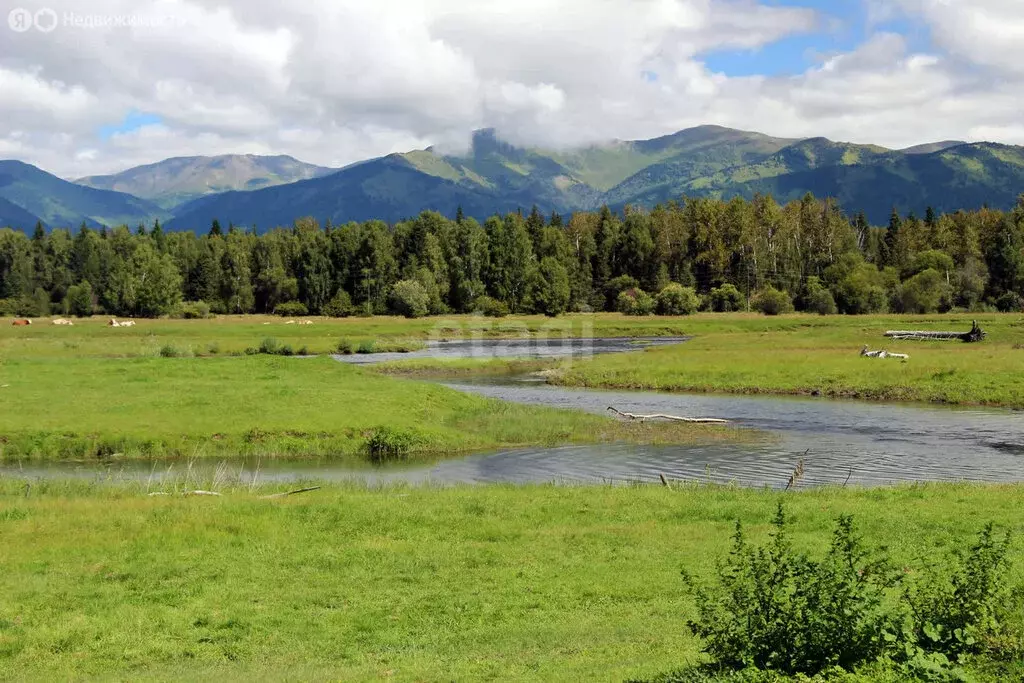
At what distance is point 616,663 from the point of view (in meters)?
12.4

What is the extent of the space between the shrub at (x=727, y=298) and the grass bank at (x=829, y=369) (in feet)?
215

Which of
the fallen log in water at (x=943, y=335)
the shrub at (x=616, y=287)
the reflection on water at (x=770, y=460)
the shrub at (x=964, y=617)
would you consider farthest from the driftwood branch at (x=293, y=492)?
the shrub at (x=616, y=287)

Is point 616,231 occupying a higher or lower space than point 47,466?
higher

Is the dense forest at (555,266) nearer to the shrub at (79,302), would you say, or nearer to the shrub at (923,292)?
the shrub at (79,302)

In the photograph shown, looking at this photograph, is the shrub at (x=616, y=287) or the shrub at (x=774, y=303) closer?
the shrub at (x=774, y=303)

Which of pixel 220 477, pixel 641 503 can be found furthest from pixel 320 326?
pixel 641 503

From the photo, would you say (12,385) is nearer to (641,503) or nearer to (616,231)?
(641,503)

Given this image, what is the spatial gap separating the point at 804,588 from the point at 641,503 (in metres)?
13.6

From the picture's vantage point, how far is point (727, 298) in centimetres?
16125

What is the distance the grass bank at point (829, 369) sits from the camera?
5738cm

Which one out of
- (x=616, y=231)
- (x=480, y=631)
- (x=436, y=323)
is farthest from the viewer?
(x=616, y=231)

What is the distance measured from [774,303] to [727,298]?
12.8 m

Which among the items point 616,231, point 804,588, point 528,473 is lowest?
point 528,473

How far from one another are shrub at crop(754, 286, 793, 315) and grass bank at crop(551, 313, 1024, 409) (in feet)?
177
